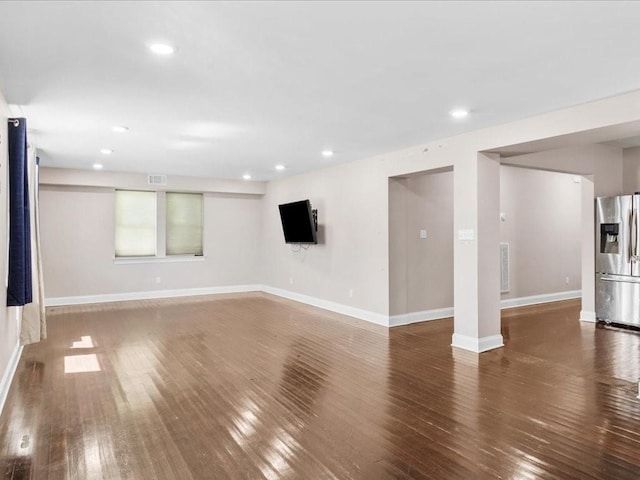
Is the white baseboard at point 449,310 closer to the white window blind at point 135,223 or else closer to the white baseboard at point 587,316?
the white baseboard at point 587,316

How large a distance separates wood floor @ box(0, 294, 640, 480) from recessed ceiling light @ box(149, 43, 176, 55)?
2572mm

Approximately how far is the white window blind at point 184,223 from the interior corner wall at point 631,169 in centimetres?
834

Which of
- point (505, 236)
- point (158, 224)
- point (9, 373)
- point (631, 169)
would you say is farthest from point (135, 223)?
point (631, 169)

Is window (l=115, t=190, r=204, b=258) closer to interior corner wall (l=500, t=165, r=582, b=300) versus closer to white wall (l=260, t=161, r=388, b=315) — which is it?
white wall (l=260, t=161, r=388, b=315)

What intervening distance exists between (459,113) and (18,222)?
4.24 meters

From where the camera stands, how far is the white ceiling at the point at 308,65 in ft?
7.42

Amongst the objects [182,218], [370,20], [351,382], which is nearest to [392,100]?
[370,20]

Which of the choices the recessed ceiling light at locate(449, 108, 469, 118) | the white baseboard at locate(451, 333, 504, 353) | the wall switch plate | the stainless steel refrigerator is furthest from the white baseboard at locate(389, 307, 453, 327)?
the recessed ceiling light at locate(449, 108, 469, 118)

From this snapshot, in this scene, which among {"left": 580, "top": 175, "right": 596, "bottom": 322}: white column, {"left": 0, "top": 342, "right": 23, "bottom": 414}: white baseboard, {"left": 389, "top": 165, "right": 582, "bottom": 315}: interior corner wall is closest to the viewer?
{"left": 0, "top": 342, "right": 23, "bottom": 414}: white baseboard

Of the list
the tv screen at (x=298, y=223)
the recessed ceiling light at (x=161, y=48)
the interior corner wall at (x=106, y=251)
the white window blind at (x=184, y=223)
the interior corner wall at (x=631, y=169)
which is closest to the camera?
the recessed ceiling light at (x=161, y=48)

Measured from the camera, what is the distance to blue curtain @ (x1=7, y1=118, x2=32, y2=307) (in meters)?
3.55

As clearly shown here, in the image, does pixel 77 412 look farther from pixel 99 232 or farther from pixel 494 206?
pixel 99 232

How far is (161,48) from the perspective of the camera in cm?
266

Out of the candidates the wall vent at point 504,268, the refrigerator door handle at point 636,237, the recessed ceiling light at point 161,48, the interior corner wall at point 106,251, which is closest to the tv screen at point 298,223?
the interior corner wall at point 106,251
